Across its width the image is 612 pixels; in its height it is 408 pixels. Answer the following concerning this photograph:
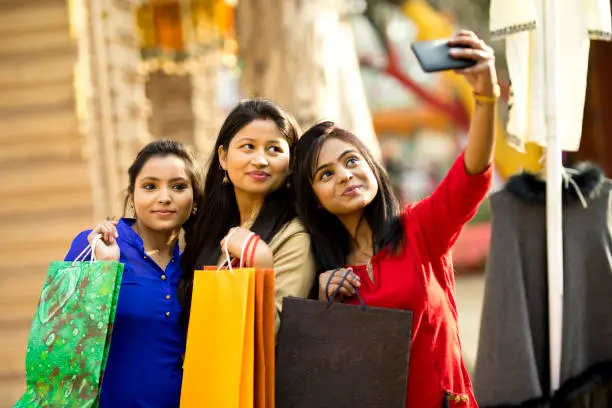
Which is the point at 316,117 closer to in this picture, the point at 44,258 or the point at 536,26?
the point at 44,258

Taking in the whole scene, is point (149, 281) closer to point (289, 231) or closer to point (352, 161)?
point (289, 231)

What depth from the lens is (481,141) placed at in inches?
80.5

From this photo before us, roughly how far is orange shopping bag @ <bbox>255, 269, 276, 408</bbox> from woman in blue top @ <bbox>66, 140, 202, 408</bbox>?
49 cm

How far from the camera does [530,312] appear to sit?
323 centimetres

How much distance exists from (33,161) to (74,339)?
3241 mm

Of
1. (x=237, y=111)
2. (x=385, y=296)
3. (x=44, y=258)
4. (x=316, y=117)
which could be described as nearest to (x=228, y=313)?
(x=385, y=296)

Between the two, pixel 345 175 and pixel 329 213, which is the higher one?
pixel 345 175

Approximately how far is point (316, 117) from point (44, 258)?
8.84ft

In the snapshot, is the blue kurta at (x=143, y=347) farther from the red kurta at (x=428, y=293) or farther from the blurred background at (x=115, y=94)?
the blurred background at (x=115, y=94)

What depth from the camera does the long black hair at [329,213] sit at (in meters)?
2.34

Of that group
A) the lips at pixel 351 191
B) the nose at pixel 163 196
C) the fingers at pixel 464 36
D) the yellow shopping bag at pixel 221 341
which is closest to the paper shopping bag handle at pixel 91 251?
the nose at pixel 163 196

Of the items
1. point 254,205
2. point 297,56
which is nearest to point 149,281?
point 254,205

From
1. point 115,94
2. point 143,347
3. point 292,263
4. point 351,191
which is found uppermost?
point 115,94

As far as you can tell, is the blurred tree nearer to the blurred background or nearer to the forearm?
the blurred background
